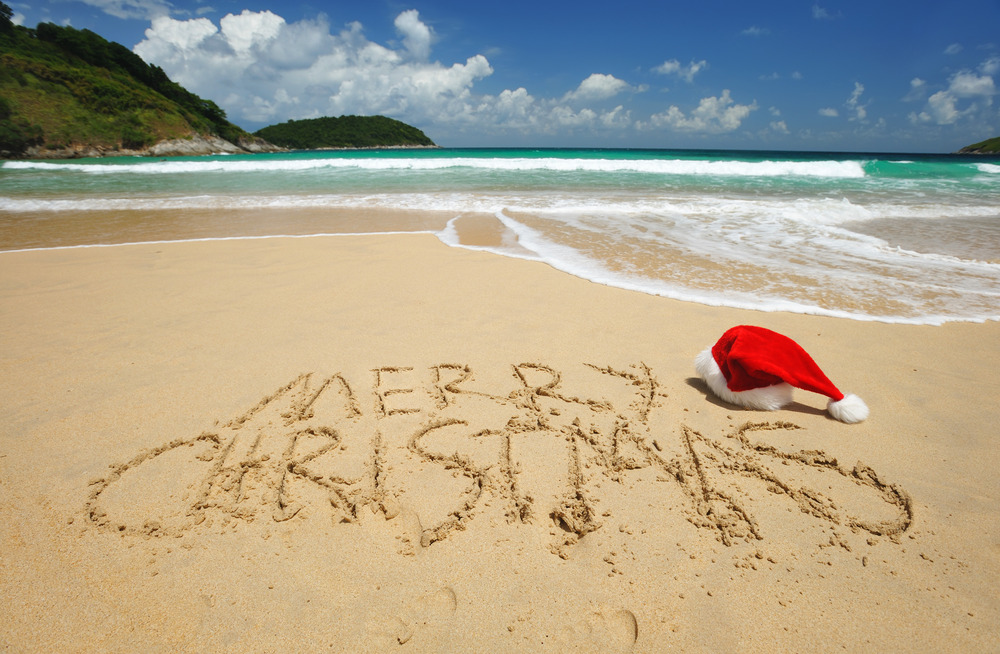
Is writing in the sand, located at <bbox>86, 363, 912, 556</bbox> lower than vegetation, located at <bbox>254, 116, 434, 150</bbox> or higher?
lower

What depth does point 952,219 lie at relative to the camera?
853 cm

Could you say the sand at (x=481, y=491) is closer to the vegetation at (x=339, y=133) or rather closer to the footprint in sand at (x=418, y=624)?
the footprint in sand at (x=418, y=624)

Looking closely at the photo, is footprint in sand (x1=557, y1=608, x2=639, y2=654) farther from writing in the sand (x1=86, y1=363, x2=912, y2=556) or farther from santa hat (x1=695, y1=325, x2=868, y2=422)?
santa hat (x1=695, y1=325, x2=868, y2=422)

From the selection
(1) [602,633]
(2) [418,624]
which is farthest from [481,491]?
(1) [602,633]

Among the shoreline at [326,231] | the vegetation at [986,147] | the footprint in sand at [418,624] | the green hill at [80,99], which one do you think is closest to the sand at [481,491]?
the footprint in sand at [418,624]

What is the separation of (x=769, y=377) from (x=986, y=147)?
8803 cm

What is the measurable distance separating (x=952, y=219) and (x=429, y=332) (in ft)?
35.8

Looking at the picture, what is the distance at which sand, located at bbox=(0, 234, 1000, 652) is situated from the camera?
1.38 meters

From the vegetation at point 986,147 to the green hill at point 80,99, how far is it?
96074mm

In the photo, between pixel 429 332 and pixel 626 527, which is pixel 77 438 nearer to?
pixel 429 332

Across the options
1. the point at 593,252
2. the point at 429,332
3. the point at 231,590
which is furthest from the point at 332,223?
the point at 231,590

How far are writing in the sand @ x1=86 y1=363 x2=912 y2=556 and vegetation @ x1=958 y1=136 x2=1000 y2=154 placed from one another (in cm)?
8496

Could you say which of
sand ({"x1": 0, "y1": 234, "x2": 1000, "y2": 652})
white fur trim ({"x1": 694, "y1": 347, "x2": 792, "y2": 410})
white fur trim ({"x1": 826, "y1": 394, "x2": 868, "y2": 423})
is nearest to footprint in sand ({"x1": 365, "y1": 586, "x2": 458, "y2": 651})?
sand ({"x1": 0, "y1": 234, "x2": 1000, "y2": 652})

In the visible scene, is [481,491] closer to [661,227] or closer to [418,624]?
[418,624]
